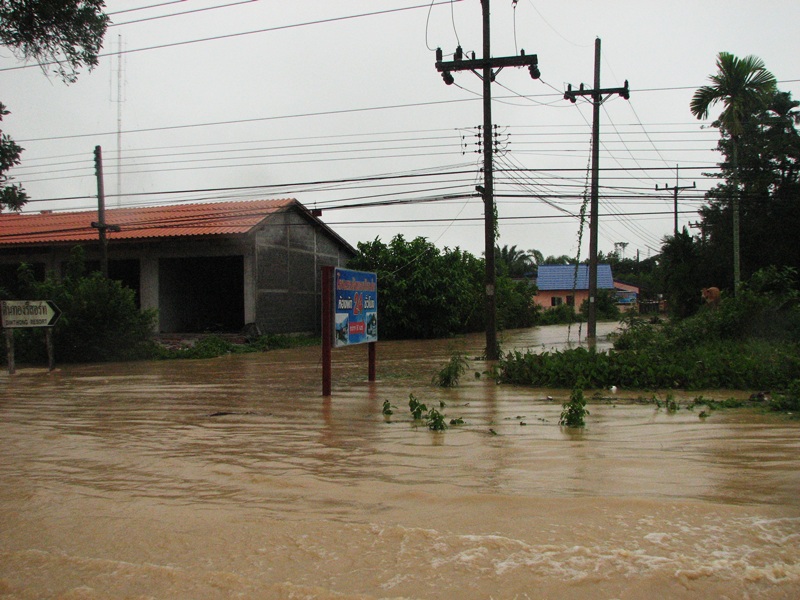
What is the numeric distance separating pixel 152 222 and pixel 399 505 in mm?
27086

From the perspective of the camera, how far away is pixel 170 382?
51.5 ft

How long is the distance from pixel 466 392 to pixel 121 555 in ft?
27.6

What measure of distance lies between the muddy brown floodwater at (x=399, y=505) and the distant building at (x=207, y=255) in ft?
57.4

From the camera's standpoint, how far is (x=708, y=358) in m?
13.3

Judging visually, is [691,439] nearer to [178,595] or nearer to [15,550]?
[178,595]

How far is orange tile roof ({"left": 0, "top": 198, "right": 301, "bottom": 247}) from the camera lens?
27922mm

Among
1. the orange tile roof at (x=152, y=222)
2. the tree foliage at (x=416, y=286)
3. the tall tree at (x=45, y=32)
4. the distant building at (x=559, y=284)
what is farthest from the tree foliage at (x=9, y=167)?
the distant building at (x=559, y=284)

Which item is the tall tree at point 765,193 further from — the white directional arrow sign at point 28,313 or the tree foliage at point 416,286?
the white directional arrow sign at point 28,313

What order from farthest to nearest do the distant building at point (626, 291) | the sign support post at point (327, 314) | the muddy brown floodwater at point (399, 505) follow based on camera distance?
the distant building at point (626, 291), the sign support post at point (327, 314), the muddy brown floodwater at point (399, 505)

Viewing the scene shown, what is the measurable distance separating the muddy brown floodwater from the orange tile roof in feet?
58.9

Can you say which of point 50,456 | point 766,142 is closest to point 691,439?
point 50,456

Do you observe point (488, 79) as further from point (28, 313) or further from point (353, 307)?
point (28, 313)

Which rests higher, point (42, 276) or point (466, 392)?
point (42, 276)

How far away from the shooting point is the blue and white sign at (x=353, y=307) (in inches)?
488
